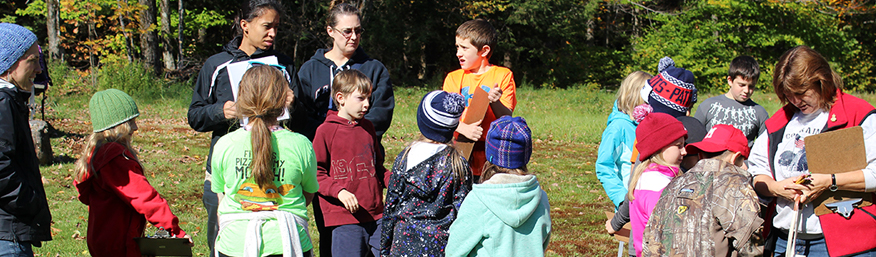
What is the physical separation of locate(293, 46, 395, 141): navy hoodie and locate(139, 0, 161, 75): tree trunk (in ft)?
57.6

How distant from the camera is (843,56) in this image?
28.4 meters

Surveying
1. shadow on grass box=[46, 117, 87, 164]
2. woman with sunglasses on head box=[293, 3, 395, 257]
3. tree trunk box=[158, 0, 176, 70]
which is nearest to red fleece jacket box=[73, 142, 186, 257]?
woman with sunglasses on head box=[293, 3, 395, 257]

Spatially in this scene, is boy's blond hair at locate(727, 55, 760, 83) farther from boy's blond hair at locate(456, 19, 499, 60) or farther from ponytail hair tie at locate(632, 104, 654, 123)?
boy's blond hair at locate(456, 19, 499, 60)

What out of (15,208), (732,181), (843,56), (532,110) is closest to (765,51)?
(843,56)

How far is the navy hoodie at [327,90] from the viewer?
4156 millimetres

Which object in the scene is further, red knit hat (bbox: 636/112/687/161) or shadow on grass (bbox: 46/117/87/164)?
shadow on grass (bbox: 46/117/87/164)

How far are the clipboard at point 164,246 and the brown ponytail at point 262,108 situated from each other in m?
0.63

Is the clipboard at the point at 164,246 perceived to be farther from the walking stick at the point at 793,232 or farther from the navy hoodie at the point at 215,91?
the walking stick at the point at 793,232

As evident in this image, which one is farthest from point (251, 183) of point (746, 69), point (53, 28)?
point (53, 28)

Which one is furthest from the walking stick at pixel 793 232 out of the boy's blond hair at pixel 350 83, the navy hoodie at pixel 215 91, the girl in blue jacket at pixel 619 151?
the navy hoodie at pixel 215 91

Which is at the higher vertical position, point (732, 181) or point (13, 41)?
point (13, 41)

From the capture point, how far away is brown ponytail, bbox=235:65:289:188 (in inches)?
116

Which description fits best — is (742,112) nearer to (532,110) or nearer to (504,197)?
(504,197)

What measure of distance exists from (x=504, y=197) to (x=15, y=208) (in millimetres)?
2168
